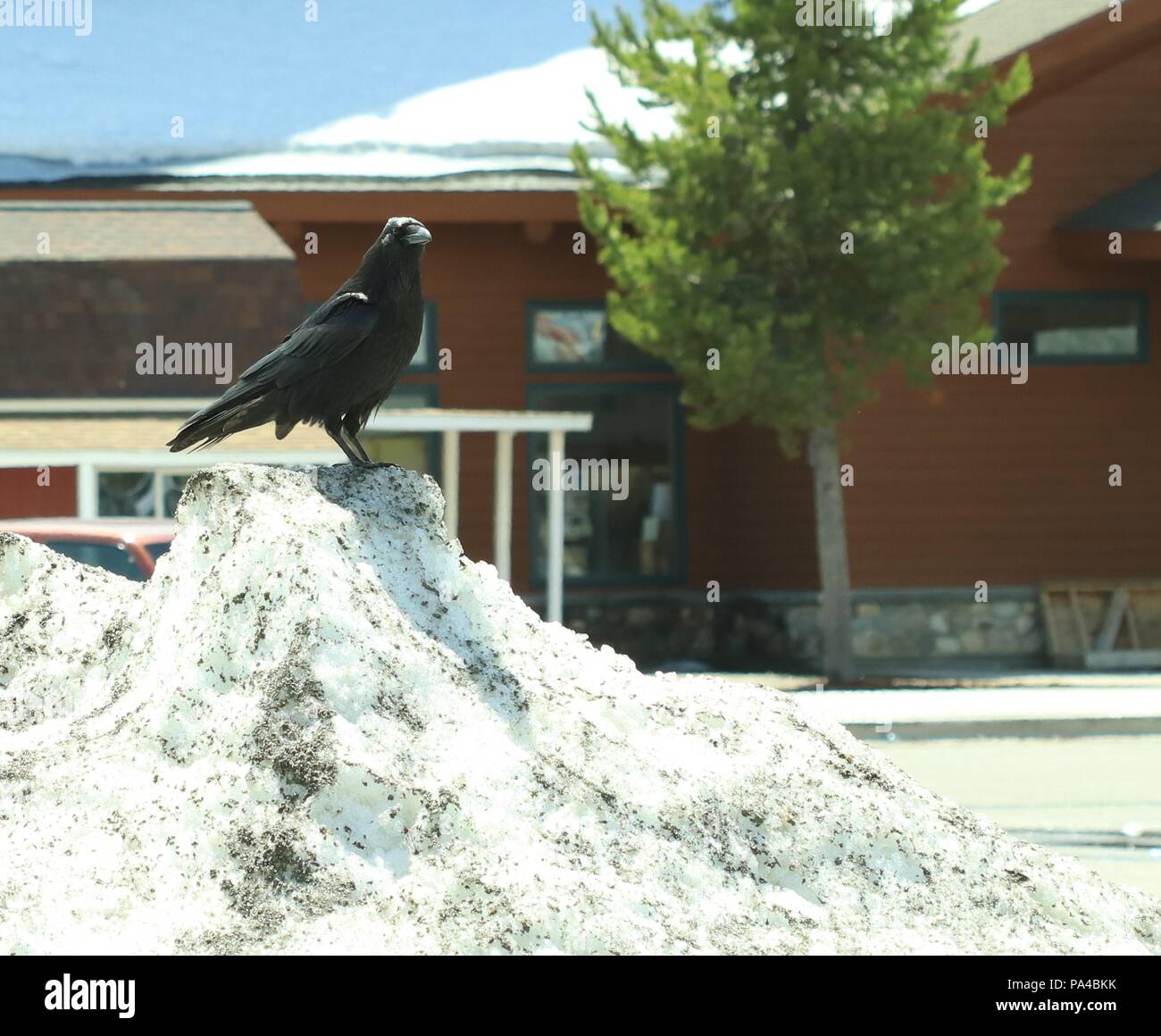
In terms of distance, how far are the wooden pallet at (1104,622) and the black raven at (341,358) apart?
15034 mm

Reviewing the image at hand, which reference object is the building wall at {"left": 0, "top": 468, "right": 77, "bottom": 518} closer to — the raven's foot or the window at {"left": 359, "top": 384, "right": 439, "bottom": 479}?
the window at {"left": 359, "top": 384, "right": 439, "bottom": 479}

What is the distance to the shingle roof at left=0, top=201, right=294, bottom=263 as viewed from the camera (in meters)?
28.9

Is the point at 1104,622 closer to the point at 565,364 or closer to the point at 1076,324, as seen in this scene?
the point at 1076,324

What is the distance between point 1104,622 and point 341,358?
15.6m

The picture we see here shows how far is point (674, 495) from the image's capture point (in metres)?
21.0

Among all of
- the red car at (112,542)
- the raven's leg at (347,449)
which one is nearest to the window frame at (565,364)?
the red car at (112,542)

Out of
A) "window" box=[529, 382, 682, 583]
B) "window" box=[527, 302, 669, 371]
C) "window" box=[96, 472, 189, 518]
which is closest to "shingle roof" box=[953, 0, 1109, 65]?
"window" box=[527, 302, 669, 371]

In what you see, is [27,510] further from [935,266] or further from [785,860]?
[785,860]

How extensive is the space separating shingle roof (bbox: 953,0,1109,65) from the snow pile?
13.5 metres

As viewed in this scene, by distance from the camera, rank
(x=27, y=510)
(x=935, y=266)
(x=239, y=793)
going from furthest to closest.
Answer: (x=27, y=510), (x=935, y=266), (x=239, y=793)

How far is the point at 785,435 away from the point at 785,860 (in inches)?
517

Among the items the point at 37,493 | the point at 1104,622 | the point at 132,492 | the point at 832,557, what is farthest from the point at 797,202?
the point at 132,492
